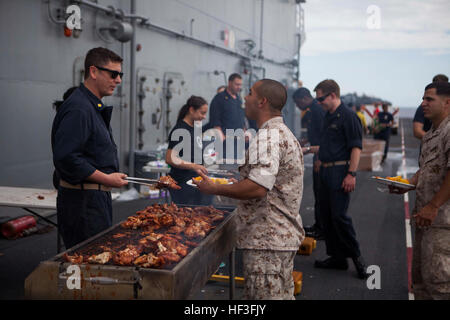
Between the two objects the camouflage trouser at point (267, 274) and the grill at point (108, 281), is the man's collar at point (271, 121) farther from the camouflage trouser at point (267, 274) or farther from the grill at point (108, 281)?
the grill at point (108, 281)

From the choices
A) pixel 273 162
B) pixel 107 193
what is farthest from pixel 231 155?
pixel 273 162

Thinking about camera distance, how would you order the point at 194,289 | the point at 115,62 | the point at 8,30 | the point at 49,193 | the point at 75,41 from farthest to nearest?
the point at 75,41, the point at 8,30, the point at 49,193, the point at 115,62, the point at 194,289

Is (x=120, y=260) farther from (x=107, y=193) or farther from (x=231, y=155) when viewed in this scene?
(x=231, y=155)

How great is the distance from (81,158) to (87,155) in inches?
5.9

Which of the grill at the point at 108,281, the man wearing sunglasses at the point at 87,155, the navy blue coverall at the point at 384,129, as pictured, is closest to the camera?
the grill at the point at 108,281

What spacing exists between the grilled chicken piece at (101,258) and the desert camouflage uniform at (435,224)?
8.45 feet

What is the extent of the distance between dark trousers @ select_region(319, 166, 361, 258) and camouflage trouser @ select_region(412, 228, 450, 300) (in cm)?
149

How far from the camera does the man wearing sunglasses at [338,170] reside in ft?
17.4

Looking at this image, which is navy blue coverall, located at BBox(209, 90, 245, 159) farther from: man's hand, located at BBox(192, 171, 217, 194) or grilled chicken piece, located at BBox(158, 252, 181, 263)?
grilled chicken piece, located at BBox(158, 252, 181, 263)

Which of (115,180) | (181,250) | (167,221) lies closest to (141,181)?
(115,180)

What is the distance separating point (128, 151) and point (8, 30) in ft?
12.6

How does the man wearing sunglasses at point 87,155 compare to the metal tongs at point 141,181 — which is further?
the metal tongs at point 141,181

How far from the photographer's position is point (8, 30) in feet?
21.9

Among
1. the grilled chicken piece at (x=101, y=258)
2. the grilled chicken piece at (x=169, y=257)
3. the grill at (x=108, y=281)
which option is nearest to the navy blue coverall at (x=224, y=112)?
the grilled chicken piece at (x=169, y=257)
